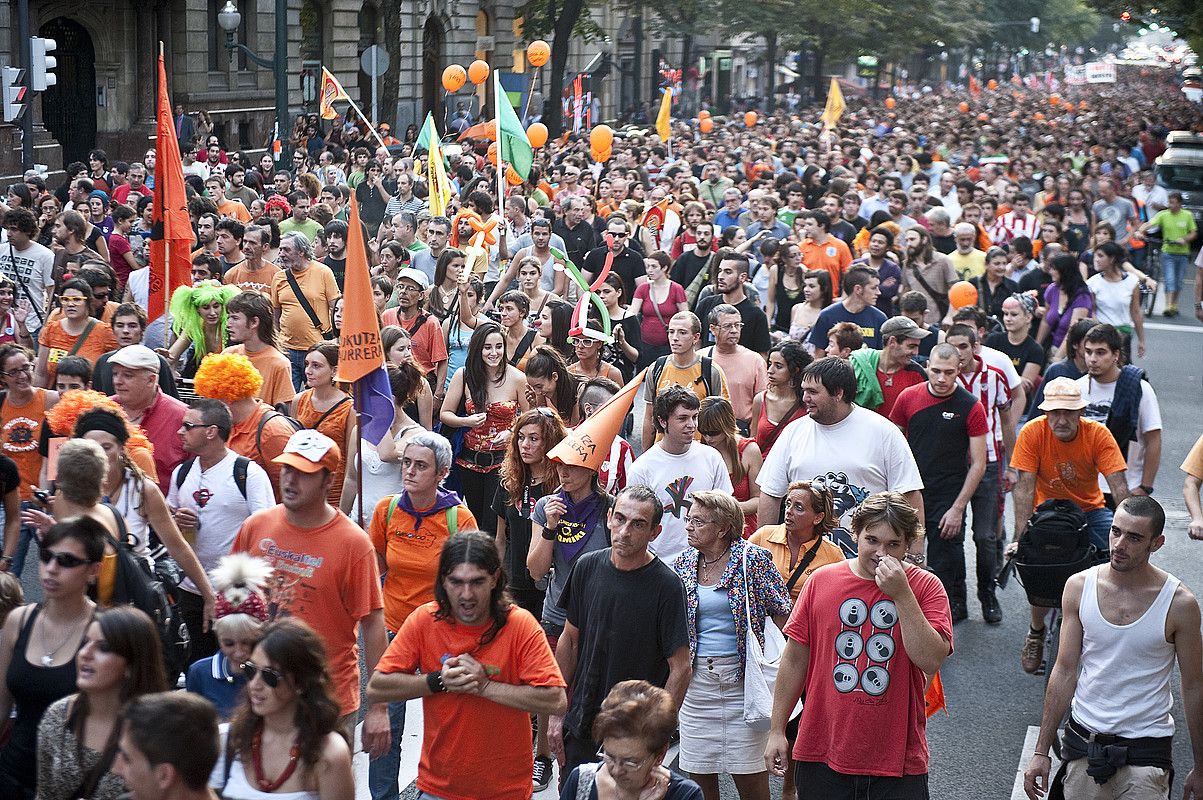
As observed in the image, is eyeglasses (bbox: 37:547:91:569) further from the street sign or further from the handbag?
the street sign

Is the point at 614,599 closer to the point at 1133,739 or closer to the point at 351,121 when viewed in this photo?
the point at 1133,739

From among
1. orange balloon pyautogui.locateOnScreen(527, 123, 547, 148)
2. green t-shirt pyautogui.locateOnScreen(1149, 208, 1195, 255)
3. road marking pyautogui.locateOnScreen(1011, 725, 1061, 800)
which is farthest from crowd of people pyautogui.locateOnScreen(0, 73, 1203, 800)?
orange balloon pyautogui.locateOnScreen(527, 123, 547, 148)

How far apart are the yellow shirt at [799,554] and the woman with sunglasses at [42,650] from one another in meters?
2.94

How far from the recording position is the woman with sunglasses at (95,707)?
4.80 metres

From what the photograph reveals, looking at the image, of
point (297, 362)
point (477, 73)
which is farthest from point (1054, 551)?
point (477, 73)

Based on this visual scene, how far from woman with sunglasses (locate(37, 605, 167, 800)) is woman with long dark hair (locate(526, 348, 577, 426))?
15.1 feet

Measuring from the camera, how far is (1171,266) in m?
23.0

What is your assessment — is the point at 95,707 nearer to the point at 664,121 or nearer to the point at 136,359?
the point at 136,359

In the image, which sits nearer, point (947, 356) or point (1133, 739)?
point (1133, 739)

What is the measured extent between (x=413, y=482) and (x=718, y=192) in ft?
53.4

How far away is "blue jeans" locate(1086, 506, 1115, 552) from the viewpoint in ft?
28.1

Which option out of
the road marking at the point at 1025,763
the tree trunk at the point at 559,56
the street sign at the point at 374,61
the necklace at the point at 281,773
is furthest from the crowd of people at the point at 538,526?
the tree trunk at the point at 559,56

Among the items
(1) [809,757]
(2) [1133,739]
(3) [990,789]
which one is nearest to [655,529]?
(1) [809,757]

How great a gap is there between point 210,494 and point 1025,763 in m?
3.96
